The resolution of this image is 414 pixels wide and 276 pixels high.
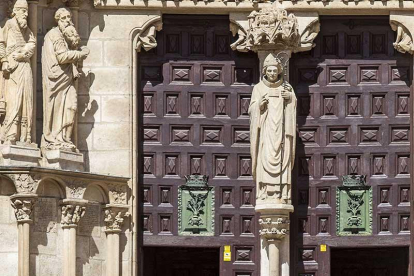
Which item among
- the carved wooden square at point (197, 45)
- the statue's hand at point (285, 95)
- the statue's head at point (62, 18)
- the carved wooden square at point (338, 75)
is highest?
the statue's head at point (62, 18)

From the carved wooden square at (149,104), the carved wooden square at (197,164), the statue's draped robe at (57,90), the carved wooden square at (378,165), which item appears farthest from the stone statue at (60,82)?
the carved wooden square at (378,165)

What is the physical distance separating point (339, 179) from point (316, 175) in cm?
34

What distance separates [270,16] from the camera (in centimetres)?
2631

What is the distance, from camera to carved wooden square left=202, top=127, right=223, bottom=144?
27.0 m

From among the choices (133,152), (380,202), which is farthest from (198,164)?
(380,202)

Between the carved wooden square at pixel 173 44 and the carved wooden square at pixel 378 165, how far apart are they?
3310mm

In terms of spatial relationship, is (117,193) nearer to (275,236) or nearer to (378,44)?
(275,236)

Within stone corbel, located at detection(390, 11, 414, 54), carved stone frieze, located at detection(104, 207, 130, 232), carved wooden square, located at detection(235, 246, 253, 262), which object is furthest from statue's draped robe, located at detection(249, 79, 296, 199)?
carved stone frieze, located at detection(104, 207, 130, 232)

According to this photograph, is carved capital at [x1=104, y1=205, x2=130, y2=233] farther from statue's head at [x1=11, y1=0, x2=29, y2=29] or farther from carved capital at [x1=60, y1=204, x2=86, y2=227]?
statue's head at [x1=11, y1=0, x2=29, y2=29]

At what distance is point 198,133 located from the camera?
27016 mm

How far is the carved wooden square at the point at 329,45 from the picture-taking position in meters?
27.2

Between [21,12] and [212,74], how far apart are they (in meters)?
3.18

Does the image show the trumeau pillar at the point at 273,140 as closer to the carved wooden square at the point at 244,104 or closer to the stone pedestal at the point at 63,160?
the carved wooden square at the point at 244,104

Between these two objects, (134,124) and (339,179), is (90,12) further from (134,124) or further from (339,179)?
(339,179)
